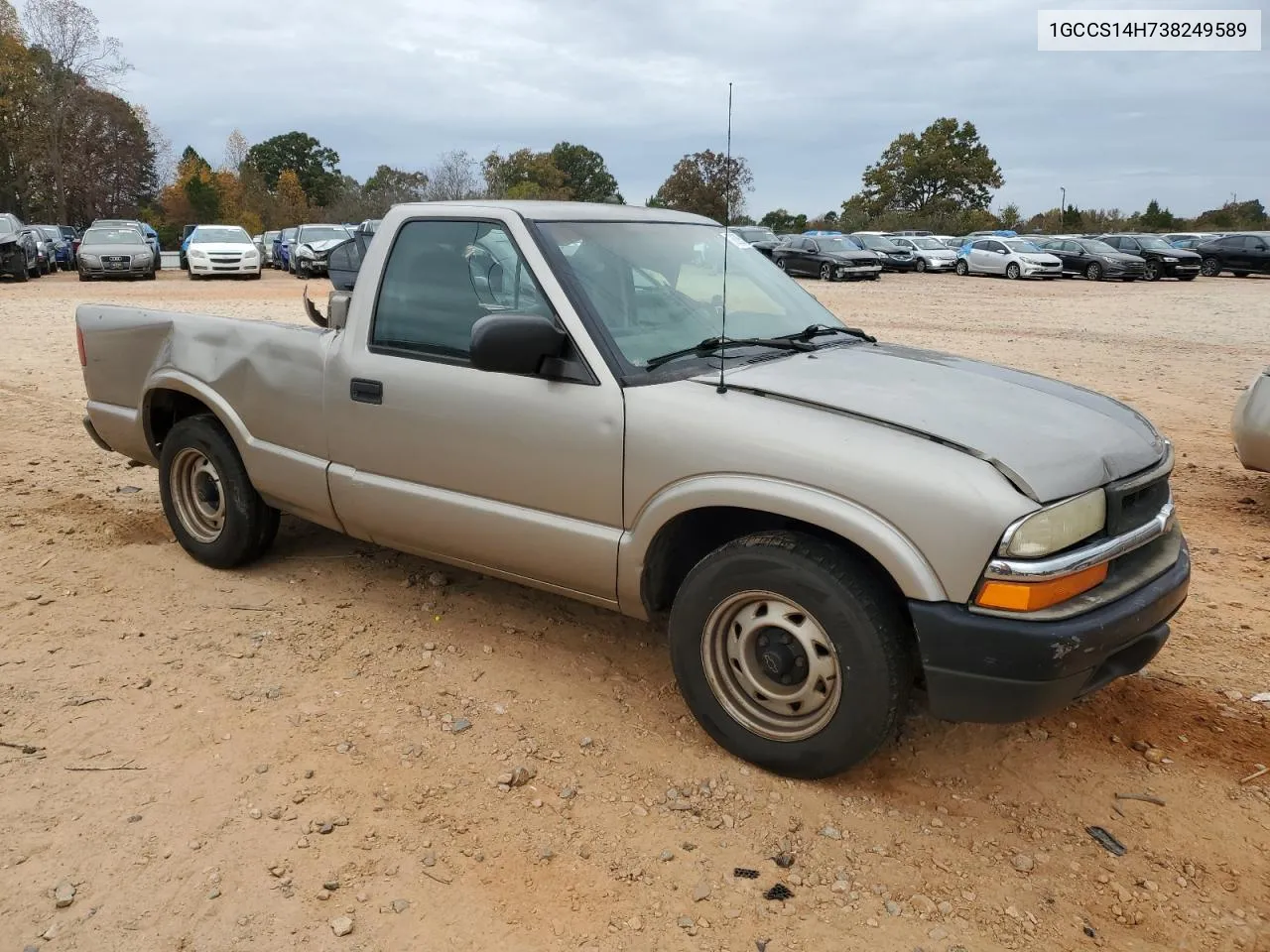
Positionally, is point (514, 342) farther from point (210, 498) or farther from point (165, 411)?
point (165, 411)

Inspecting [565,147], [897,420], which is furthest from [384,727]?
[565,147]

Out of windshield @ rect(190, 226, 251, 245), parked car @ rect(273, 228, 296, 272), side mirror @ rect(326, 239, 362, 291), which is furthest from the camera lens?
parked car @ rect(273, 228, 296, 272)

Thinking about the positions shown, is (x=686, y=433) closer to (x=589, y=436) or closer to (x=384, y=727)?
(x=589, y=436)

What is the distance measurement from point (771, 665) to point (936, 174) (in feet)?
247

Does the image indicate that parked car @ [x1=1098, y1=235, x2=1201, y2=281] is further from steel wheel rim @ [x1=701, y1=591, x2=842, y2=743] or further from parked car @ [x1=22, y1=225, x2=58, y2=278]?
steel wheel rim @ [x1=701, y1=591, x2=842, y2=743]

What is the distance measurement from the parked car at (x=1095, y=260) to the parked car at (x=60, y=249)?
32695mm

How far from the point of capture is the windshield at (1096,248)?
3259 cm

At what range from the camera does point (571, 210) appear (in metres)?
4.04

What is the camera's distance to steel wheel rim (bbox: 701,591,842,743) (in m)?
3.03

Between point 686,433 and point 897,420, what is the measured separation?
0.66 metres

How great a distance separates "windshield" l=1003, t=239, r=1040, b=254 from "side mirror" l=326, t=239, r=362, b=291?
31.6 meters

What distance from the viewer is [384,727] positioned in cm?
352

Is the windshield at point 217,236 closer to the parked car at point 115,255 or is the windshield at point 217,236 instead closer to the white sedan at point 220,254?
the white sedan at point 220,254

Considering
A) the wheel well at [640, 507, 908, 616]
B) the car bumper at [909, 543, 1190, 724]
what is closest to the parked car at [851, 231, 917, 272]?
the wheel well at [640, 507, 908, 616]
